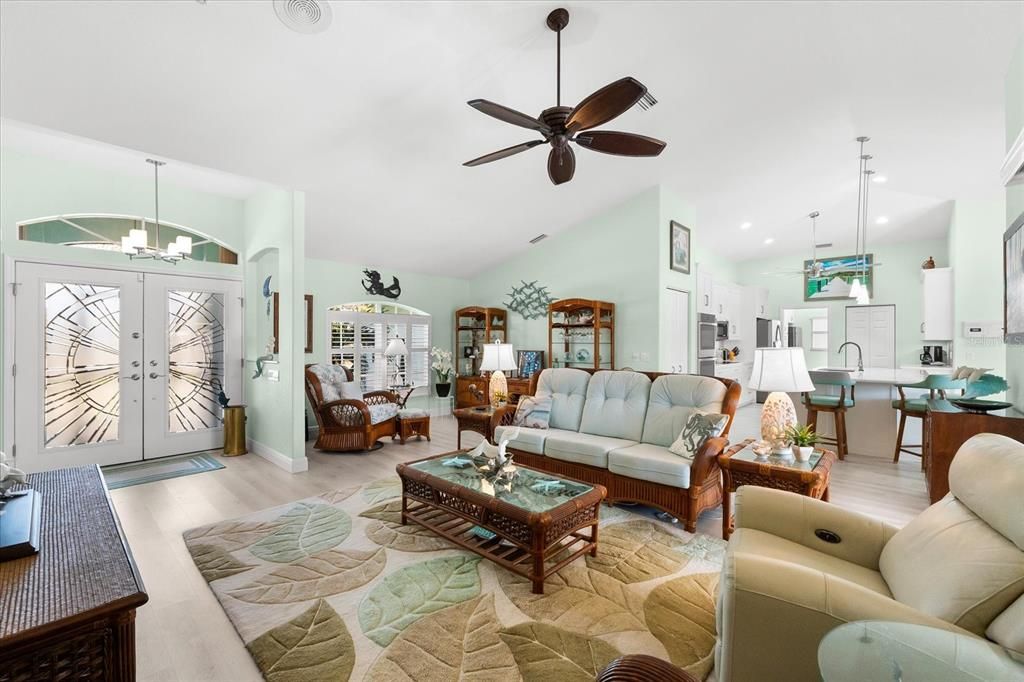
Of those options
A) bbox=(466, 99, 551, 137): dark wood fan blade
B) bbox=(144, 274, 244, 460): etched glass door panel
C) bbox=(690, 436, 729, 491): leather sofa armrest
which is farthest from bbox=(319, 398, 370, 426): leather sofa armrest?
bbox=(466, 99, 551, 137): dark wood fan blade

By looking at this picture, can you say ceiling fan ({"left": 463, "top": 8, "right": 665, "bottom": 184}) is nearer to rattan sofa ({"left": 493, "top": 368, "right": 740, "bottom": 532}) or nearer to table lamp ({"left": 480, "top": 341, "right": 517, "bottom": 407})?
rattan sofa ({"left": 493, "top": 368, "right": 740, "bottom": 532})

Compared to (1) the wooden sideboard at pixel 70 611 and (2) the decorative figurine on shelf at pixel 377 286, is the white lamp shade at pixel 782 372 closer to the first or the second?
(1) the wooden sideboard at pixel 70 611

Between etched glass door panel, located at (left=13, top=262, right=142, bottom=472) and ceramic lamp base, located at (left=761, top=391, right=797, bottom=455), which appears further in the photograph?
etched glass door panel, located at (left=13, top=262, right=142, bottom=472)

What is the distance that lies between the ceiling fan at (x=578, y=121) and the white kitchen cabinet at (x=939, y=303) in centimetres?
614

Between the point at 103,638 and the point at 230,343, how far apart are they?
4.89 meters

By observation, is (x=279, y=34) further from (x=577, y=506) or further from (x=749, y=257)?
(x=749, y=257)

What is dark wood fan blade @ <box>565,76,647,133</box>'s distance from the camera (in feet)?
7.22

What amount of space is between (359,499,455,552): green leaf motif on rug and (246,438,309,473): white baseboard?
4.86 feet

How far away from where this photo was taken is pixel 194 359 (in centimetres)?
538

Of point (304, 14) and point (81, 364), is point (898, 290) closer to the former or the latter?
point (304, 14)

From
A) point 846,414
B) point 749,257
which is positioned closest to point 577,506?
point 846,414

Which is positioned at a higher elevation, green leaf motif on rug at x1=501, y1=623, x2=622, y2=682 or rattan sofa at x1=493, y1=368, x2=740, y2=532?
rattan sofa at x1=493, y1=368, x2=740, y2=532

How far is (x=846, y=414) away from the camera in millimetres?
5211

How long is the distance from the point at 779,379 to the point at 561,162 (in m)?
1.94
